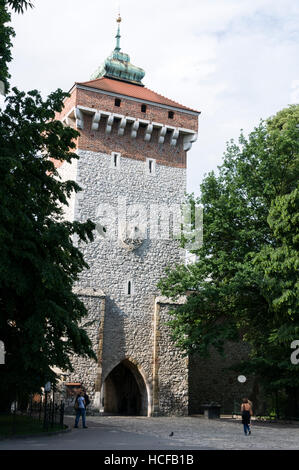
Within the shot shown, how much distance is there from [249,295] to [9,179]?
418 inches

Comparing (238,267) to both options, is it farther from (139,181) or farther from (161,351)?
(139,181)

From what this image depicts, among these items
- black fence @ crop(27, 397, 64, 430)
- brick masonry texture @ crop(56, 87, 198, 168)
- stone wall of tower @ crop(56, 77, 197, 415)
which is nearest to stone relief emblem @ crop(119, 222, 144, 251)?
stone wall of tower @ crop(56, 77, 197, 415)

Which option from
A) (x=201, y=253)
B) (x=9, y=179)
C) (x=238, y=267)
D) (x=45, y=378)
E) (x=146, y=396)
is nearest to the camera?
(x=9, y=179)

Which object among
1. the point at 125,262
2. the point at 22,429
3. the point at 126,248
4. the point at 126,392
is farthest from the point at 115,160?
the point at 22,429

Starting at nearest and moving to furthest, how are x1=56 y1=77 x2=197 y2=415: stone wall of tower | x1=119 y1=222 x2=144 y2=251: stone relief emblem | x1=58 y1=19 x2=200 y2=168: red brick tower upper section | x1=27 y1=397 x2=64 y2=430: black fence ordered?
x1=27 y1=397 x2=64 y2=430: black fence
x1=56 y1=77 x2=197 y2=415: stone wall of tower
x1=119 y1=222 x2=144 y2=251: stone relief emblem
x1=58 y1=19 x2=200 y2=168: red brick tower upper section

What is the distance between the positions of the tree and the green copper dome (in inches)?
386

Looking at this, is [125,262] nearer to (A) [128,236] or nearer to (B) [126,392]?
(A) [128,236]

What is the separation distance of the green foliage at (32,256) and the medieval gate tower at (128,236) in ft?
31.2

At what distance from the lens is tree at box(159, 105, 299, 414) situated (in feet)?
61.1

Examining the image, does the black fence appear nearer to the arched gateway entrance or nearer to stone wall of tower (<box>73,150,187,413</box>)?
stone wall of tower (<box>73,150,187,413</box>)

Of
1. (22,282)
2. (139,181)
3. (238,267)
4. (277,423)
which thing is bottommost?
(277,423)

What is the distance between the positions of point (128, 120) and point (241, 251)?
9.56 meters

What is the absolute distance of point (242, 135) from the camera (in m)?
20.9
